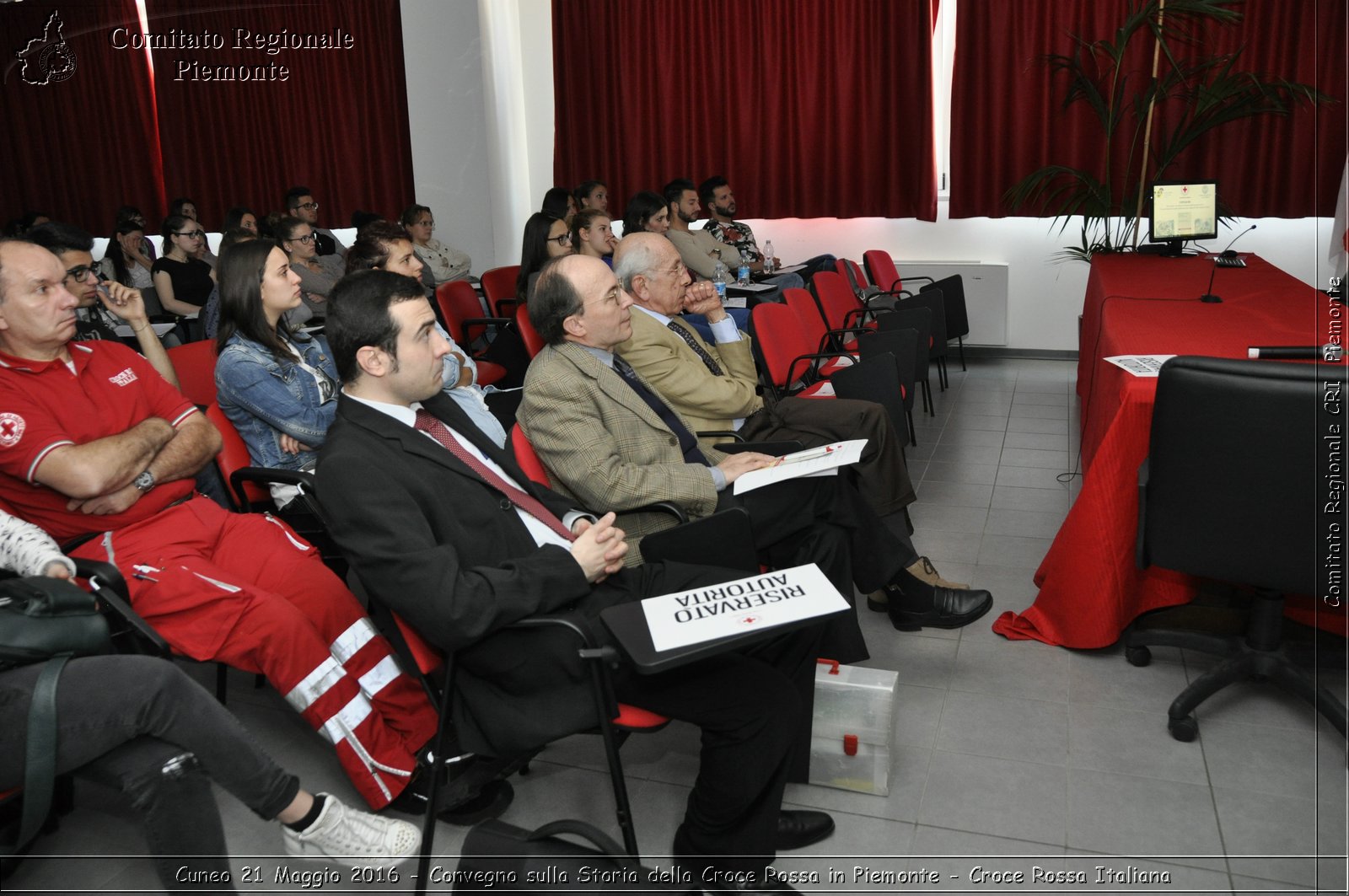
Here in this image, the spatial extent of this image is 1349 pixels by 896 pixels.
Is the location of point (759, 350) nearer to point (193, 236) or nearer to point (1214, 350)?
point (1214, 350)

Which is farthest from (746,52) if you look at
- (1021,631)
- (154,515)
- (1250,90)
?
(154,515)

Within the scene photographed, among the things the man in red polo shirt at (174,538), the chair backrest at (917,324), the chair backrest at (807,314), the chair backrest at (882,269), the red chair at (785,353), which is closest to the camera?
the man in red polo shirt at (174,538)

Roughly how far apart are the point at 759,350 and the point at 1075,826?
8.17 feet

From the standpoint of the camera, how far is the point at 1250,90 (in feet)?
19.4

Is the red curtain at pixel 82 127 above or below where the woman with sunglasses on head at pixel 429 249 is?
above

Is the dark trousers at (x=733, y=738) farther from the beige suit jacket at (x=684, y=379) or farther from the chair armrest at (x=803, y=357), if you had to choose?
the chair armrest at (x=803, y=357)

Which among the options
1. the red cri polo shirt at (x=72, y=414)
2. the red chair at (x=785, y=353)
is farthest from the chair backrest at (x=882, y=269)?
the red cri polo shirt at (x=72, y=414)

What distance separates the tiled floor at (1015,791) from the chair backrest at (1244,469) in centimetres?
43

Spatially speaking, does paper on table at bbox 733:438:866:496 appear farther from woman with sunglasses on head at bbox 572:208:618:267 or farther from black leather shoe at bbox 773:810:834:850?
woman with sunglasses on head at bbox 572:208:618:267

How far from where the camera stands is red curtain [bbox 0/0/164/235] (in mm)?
6902

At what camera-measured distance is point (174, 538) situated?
2266mm

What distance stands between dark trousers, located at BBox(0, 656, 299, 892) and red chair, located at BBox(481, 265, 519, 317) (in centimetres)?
429

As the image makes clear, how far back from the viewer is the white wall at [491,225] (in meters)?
6.98

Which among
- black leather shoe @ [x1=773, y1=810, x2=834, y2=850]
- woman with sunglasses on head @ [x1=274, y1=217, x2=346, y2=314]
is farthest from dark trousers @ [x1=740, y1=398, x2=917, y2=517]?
woman with sunglasses on head @ [x1=274, y1=217, x2=346, y2=314]
